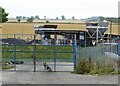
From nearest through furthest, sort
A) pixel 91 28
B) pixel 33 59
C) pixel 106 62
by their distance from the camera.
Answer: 1. pixel 106 62
2. pixel 33 59
3. pixel 91 28

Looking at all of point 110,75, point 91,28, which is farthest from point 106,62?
point 91,28

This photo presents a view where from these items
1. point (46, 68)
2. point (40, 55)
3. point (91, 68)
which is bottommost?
point (46, 68)

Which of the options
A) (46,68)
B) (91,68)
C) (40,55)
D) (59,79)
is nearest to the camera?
(59,79)

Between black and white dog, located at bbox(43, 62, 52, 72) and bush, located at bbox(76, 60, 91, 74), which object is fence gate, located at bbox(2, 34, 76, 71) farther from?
bush, located at bbox(76, 60, 91, 74)

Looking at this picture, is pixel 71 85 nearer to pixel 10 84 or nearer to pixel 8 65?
pixel 10 84

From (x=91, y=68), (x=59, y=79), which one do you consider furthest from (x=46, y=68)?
(x=59, y=79)

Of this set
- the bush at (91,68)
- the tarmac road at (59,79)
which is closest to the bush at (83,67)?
the bush at (91,68)

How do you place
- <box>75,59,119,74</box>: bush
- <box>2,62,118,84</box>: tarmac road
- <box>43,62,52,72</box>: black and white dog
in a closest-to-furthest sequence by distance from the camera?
<box>2,62,118,84</box>: tarmac road < <box>75,59,119,74</box>: bush < <box>43,62,52,72</box>: black and white dog

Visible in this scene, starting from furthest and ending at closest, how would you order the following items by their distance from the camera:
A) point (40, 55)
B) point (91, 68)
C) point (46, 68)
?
point (40, 55) → point (46, 68) → point (91, 68)

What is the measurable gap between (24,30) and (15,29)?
238cm

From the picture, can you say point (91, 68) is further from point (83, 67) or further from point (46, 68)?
point (46, 68)

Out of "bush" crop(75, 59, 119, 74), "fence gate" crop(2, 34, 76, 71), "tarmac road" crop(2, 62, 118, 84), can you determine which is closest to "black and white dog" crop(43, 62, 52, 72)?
"fence gate" crop(2, 34, 76, 71)

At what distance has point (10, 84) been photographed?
45.8 feet

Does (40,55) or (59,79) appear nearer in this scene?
(59,79)
